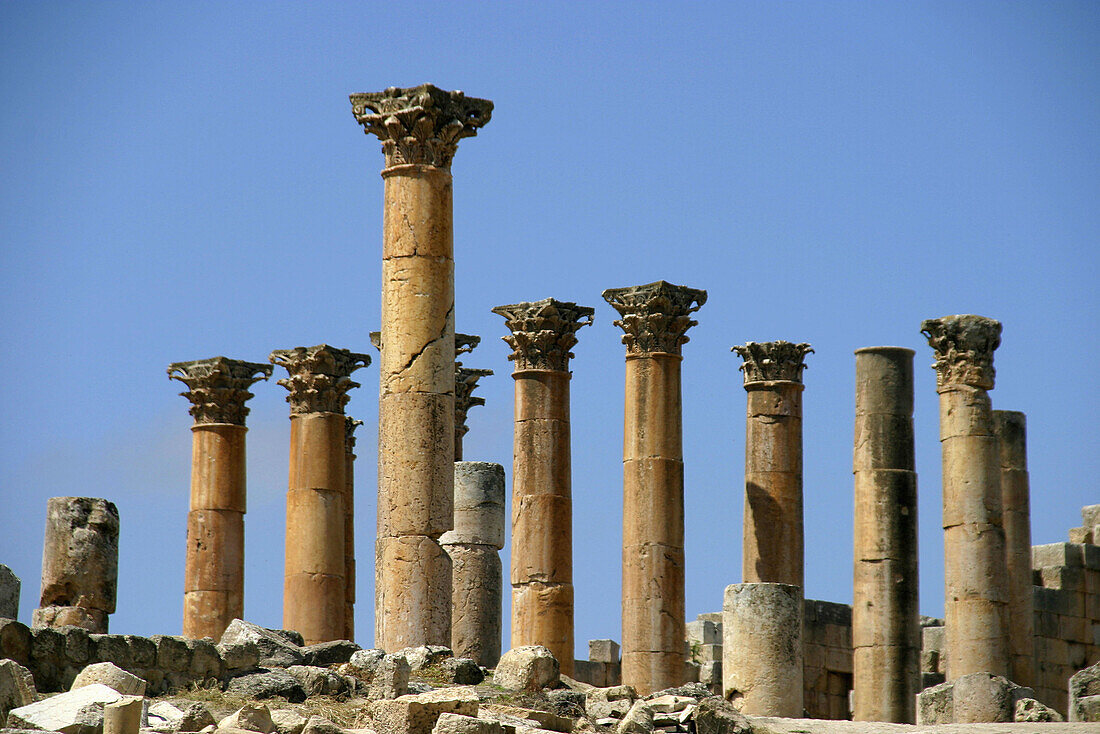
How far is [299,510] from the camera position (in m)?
34.6

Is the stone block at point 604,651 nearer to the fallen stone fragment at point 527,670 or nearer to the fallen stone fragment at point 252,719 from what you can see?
the fallen stone fragment at point 527,670

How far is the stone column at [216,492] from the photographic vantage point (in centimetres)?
3441

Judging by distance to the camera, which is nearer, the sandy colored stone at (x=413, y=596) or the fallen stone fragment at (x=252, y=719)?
the fallen stone fragment at (x=252, y=719)

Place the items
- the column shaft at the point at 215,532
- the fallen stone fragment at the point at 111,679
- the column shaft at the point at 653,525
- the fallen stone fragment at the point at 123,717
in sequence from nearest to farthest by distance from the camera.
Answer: the fallen stone fragment at the point at 123,717 < the fallen stone fragment at the point at 111,679 < the column shaft at the point at 653,525 < the column shaft at the point at 215,532

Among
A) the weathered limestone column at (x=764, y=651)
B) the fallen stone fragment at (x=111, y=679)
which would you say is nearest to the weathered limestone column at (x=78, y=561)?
the fallen stone fragment at (x=111, y=679)

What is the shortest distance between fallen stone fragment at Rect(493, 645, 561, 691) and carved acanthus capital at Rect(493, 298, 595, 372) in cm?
975

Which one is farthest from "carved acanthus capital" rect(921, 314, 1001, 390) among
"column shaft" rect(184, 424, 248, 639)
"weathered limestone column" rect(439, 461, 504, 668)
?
"column shaft" rect(184, 424, 248, 639)

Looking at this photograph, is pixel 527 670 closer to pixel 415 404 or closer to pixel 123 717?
pixel 415 404

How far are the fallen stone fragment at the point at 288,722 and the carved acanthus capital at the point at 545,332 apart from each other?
573 inches

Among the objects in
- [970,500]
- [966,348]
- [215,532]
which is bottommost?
[215,532]

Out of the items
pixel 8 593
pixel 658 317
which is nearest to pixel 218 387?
pixel 658 317

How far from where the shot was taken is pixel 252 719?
17.9 meters

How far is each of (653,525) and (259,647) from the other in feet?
33.6

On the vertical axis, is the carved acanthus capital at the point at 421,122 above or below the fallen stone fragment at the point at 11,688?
above
